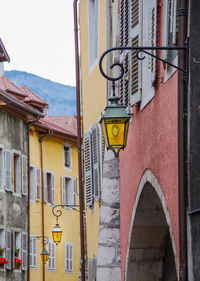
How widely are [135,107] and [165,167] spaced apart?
2.49m

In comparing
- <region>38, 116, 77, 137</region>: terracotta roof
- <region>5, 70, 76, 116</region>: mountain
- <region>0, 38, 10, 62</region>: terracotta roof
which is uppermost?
<region>5, 70, 76, 116</region>: mountain

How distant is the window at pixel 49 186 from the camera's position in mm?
34594

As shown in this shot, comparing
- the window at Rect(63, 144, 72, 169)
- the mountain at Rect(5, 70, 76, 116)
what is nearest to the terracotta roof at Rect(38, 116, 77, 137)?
the window at Rect(63, 144, 72, 169)

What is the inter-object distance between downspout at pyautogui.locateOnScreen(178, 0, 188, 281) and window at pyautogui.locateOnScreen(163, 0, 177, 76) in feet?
1.14

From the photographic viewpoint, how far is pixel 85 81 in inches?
768

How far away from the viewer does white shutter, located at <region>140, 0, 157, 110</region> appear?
9719 mm

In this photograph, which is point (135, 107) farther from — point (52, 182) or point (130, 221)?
point (52, 182)

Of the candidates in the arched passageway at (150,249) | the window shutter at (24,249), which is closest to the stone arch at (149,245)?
the arched passageway at (150,249)

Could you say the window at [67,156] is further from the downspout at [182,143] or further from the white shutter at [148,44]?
the downspout at [182,143]

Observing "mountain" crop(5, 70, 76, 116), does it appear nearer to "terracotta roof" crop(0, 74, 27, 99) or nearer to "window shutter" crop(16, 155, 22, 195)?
"terracotta roof" crop(0, 74, 27, 99)

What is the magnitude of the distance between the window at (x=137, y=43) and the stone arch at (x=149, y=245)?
1.37 metres

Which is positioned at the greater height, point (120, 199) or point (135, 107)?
point (135, 107)

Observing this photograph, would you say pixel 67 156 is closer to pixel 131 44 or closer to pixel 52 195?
pixel 52 195

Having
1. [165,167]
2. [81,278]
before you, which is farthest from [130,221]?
[81,278]
